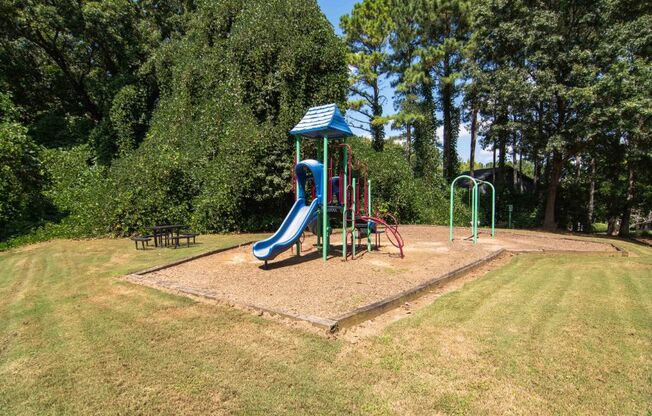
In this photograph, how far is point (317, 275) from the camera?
276 inches

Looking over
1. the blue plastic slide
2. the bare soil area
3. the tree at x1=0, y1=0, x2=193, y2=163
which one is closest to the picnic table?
the bare soil area

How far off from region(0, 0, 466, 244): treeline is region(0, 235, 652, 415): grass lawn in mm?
9047

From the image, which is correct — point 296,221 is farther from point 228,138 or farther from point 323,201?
point 228,138

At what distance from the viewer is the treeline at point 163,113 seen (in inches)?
554

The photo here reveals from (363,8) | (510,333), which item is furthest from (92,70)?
(510,333)

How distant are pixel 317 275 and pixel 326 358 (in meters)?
3.47

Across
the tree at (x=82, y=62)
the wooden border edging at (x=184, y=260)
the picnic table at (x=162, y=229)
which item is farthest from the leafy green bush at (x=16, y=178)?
the wooden border edging at (x=184, y=260)

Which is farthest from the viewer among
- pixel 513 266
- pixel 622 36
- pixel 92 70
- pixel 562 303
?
pixel 92 70

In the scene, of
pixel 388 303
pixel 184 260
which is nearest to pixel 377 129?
pixel 184 260

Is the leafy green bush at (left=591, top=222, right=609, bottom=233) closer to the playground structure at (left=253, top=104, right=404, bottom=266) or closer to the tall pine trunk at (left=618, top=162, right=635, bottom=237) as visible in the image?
the tall pine trunk at (left=618, top=162, right=635, bottom=237)

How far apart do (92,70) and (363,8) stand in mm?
18984

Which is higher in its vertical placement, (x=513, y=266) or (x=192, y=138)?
(x=192, y=138)

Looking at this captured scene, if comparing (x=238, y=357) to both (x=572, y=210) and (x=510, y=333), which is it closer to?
(x=510, y=333)

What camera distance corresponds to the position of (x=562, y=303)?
516 cm
